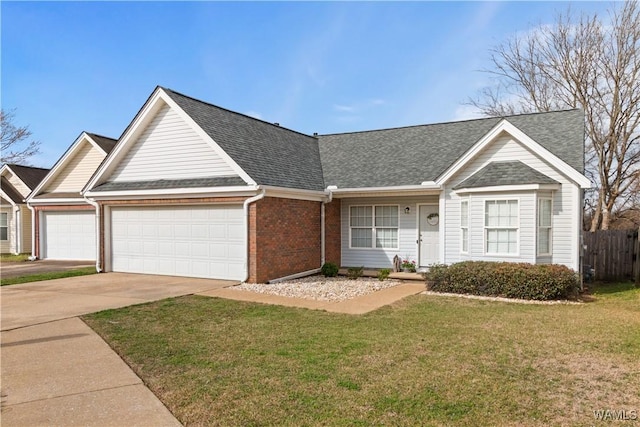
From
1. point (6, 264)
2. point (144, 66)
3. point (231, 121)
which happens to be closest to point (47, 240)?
point (6, 264)

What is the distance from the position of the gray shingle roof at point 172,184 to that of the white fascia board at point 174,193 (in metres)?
0.15

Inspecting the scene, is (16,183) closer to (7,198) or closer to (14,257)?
(7,198)

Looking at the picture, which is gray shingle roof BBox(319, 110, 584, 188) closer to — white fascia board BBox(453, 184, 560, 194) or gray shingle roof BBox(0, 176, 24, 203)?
white fascia board BBox(453, 184, 560, 194)

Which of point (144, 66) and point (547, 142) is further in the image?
point (144, 66)

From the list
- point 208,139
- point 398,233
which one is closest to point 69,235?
point 208,139

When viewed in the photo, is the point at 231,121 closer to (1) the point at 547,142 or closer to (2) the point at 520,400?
(1) the point at 547,142

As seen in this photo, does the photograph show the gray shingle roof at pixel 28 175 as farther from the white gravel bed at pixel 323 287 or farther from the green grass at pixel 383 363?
the green grass at pixel 383 363

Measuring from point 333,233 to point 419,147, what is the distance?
493 centimetres

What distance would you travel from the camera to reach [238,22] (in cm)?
1351

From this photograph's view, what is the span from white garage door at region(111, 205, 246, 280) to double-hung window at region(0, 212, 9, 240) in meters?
12.7

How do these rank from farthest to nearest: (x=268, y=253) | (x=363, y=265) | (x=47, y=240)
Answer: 1. (x=47, y=240)
2. (x=363, y=265)
3. (x=268, y=253)

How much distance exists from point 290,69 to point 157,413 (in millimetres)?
16568

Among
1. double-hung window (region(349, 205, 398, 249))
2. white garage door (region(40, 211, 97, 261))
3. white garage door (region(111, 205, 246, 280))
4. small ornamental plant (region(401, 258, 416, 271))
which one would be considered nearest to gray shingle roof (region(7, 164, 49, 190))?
white garage door (region(40, 211, 97, 261))

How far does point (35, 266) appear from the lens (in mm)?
17609
